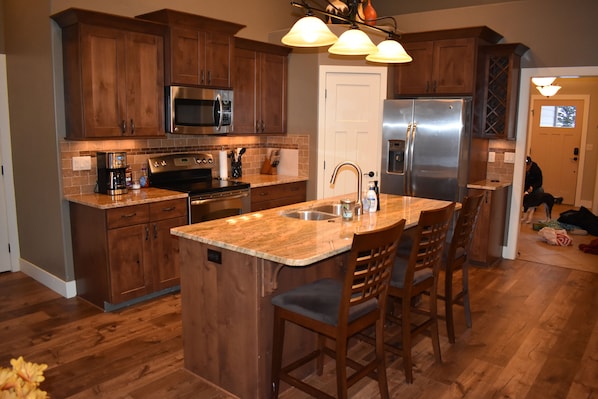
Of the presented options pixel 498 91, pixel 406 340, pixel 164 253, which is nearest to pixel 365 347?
pixel 406 340

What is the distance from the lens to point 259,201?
5227 millimetres

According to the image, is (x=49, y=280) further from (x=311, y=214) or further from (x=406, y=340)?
(x=406, y=340)

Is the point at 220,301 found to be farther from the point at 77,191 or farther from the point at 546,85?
the point at 546,85

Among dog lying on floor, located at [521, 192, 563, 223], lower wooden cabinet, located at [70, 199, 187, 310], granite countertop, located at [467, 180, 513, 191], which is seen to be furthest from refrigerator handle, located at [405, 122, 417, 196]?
dog lying on floor, located at [521, 192, 563, 223]

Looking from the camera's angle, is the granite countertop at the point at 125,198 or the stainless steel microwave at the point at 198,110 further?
the stainless steel microwave at the point at 198,110

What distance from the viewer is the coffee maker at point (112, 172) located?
423 cm

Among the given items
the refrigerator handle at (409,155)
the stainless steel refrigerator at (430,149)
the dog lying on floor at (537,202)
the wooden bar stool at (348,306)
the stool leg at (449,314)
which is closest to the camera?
the wooden bar stool at (348,306)

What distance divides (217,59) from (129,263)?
2.13m

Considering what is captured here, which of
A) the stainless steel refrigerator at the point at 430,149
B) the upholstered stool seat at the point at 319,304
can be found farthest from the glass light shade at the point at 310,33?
the stainless steel refrigerator at the point at 430,149

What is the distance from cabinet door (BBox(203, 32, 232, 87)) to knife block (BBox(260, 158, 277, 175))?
1215 mm

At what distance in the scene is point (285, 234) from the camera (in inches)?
112

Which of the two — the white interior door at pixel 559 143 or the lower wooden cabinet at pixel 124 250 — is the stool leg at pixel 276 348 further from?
the white interior door at pixel 559 143

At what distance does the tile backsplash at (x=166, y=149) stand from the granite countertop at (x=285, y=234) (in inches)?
71.7

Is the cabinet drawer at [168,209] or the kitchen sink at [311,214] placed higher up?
the kitchen sink at [311,214]
